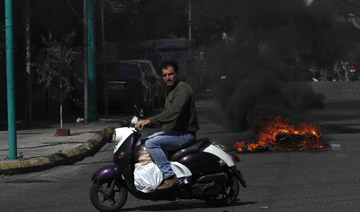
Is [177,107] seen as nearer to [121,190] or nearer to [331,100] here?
[121,190]

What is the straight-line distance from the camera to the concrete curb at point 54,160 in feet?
44.8

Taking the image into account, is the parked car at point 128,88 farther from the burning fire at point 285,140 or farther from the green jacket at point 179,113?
the green jacket at point 179,113

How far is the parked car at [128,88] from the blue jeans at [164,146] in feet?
64.7

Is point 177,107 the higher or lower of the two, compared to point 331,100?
higher

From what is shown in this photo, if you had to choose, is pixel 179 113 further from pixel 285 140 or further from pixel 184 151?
pixel 285 140

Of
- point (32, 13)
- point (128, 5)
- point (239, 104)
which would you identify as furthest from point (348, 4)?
point (128, 5)

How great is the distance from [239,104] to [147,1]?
70.1ft

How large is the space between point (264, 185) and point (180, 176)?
93.2 inches

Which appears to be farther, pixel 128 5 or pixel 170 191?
pixel 128 5

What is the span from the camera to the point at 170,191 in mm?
9047

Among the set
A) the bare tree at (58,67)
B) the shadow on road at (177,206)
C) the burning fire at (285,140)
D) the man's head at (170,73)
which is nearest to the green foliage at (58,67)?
the bare tree at (58,67)

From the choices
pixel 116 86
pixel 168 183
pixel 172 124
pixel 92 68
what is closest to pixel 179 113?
pixel 172 124

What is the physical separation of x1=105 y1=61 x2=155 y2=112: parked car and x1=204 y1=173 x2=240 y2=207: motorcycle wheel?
1948cm

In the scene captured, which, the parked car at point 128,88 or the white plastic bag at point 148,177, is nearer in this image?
the white plastic bag at point 148,177
